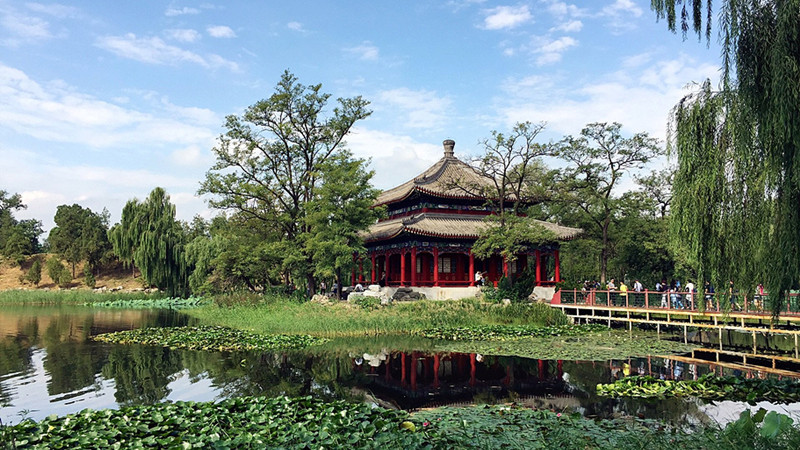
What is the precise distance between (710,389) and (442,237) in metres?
16.1

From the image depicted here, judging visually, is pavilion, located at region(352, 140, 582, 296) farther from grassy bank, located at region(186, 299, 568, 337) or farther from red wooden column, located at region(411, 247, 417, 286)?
grassy bank, located at region(186, 299, 568, 337)

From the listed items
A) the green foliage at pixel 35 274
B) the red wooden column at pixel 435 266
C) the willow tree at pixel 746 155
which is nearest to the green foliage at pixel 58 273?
the green foliage at pixel 35 274

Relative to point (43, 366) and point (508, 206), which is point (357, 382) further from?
point (508, 206)

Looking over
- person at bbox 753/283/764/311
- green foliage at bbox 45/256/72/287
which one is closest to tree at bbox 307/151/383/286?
person at bbox 753/283/764/311

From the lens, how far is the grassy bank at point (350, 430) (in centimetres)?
547

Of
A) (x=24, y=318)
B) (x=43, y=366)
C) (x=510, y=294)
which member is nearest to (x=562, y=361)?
(x=510, y=294)

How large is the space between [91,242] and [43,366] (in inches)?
1626

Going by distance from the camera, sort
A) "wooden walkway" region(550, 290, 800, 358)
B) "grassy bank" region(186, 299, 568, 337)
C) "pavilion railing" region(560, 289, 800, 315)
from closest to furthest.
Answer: "wooden walkway" region(550, 290, 800, 358) < "pavilion railing" region(560, 289, 800, 315) < "grassy bank" region(186, 299, 568, 337)

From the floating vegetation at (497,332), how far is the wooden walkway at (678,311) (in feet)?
5.86

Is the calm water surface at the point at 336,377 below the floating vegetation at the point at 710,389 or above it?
below

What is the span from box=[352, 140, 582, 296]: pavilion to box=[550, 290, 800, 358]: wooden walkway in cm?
348

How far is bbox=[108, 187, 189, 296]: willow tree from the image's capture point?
34.6 metres

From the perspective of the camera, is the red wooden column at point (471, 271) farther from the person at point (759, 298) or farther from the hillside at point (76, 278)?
the hillside at point (76, 278)

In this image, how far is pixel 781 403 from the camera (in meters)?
9.05
